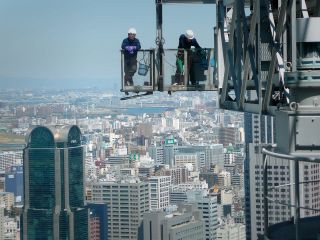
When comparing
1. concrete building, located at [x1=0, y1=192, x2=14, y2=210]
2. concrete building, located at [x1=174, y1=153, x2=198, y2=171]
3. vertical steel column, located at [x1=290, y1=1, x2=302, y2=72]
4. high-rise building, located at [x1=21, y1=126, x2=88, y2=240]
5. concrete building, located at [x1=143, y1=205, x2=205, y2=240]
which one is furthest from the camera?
concrete building, located at [x1=174, y1=153, x2=198, y2=171]

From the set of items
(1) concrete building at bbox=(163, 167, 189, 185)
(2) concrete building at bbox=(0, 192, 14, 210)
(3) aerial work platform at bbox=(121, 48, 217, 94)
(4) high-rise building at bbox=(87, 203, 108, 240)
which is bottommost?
(4) high-rise building at bbox=(87, 203, 108, 240)

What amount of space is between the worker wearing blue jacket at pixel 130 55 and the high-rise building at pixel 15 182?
23.6 metres

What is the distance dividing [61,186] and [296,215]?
74.4ft

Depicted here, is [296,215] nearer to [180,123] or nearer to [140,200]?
[140,200]

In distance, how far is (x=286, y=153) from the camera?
53.4 inches

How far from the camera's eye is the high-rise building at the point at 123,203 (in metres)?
23.1

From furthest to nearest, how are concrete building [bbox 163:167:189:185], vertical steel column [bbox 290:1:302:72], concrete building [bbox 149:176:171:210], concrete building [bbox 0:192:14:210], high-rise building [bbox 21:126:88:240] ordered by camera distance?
1. concrete building [bbox 163:167:189:185]
2. concrete building [bbox 149:176:171:210]
3. concrete building [bbox 0:192:14:210]
4. high-rise building [bbox 21:126:88:240]
5. vertical steel column [bbox 290:1:302:72]

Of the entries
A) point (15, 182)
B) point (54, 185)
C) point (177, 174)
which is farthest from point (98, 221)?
point (177, 174)

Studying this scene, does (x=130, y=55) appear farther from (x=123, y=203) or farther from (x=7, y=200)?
(x=7, y=200)

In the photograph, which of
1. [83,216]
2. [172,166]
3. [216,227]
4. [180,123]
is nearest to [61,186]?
[83,216]

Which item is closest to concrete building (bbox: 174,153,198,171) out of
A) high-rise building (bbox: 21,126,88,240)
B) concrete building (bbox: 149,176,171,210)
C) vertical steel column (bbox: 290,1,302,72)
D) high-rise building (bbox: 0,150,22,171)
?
concrete building (bbox: 149,176,171,210)

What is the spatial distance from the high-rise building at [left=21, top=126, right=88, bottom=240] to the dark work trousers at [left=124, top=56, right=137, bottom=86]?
20095 mm

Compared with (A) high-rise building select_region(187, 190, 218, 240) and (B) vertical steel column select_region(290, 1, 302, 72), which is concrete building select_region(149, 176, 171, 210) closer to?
(A) high-rise building select_region(187, 190, 218, 240)

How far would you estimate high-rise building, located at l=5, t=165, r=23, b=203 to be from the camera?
2598cm
